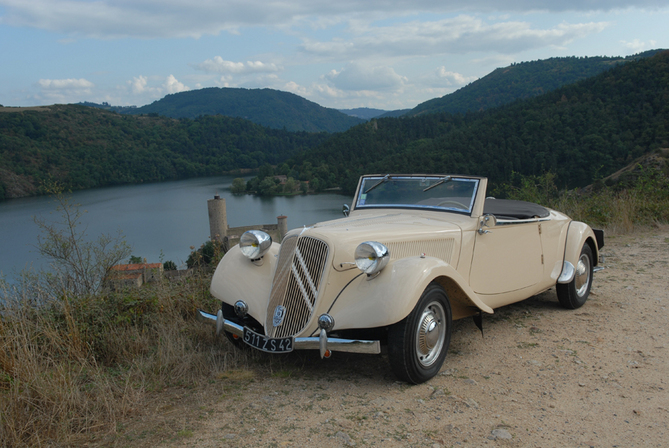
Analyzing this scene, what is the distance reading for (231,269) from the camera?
3729 millimetres

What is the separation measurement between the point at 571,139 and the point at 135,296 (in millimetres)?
40739

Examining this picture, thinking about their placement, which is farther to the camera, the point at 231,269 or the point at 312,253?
the point at 231,269

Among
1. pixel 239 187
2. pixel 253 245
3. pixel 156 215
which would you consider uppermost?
pixel 253 245

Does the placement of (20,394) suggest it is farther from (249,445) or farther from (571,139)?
(571,139)

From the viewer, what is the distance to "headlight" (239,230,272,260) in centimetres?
366

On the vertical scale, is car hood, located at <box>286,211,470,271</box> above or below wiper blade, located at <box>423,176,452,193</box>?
below

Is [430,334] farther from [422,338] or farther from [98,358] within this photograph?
[98,358]

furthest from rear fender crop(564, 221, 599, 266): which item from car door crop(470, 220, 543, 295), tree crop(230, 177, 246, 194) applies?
tree crop(230, 177, 246, 194)

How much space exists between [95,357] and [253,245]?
5.27 feet

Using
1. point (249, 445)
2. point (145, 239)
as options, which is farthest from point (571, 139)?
point (249, 445)

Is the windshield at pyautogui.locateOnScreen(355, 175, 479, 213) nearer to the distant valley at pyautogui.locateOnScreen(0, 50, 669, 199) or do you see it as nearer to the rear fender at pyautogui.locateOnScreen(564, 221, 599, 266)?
the rear fender at pyautogui.locateOnScreen(564, 221, 599, 266)

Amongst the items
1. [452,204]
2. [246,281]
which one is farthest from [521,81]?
[246,281]

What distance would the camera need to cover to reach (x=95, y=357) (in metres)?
3.65

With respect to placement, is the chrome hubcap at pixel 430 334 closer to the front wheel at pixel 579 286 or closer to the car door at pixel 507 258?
the car door at pixel 507 258
